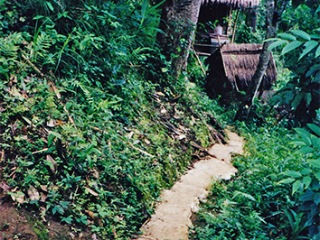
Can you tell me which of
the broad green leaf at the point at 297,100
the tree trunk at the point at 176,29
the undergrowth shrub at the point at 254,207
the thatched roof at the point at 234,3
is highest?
the thatched roof at the point at 234,3

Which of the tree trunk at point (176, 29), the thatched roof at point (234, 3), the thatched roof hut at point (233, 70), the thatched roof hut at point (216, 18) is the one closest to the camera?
the tree trunk at point (176, 29)

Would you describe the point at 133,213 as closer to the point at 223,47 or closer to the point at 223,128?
the point at 223,128

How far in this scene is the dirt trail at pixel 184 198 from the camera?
3588 mm

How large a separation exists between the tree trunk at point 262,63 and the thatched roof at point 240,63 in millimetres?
1656

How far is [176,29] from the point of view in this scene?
664cm

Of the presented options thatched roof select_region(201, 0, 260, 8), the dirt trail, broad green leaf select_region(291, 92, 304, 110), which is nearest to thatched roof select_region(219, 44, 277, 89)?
thatched roof select_region(201, 0, 260, 8)

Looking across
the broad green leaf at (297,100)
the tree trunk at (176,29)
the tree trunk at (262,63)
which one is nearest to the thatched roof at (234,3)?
the tree trunk at (262,63)

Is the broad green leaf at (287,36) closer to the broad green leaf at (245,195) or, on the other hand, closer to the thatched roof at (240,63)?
the broad green leaf at (245,195)

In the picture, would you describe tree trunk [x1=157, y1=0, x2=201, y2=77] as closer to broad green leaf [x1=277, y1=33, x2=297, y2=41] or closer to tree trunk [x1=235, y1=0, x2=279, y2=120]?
tree trunk [x1=235, y1=0, x2=279, y2=120]

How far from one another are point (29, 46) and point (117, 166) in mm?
1825

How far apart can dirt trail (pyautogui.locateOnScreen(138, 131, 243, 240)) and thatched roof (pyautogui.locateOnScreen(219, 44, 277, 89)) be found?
470 centimetres

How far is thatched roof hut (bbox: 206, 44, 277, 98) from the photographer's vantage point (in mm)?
10641

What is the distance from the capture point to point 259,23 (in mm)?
19406

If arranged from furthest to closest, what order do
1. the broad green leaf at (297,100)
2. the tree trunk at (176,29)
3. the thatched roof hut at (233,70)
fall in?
the thatched roof hut at (233,70) → the tree trunk at (176,29) → the broad green leaf at (297,100)
